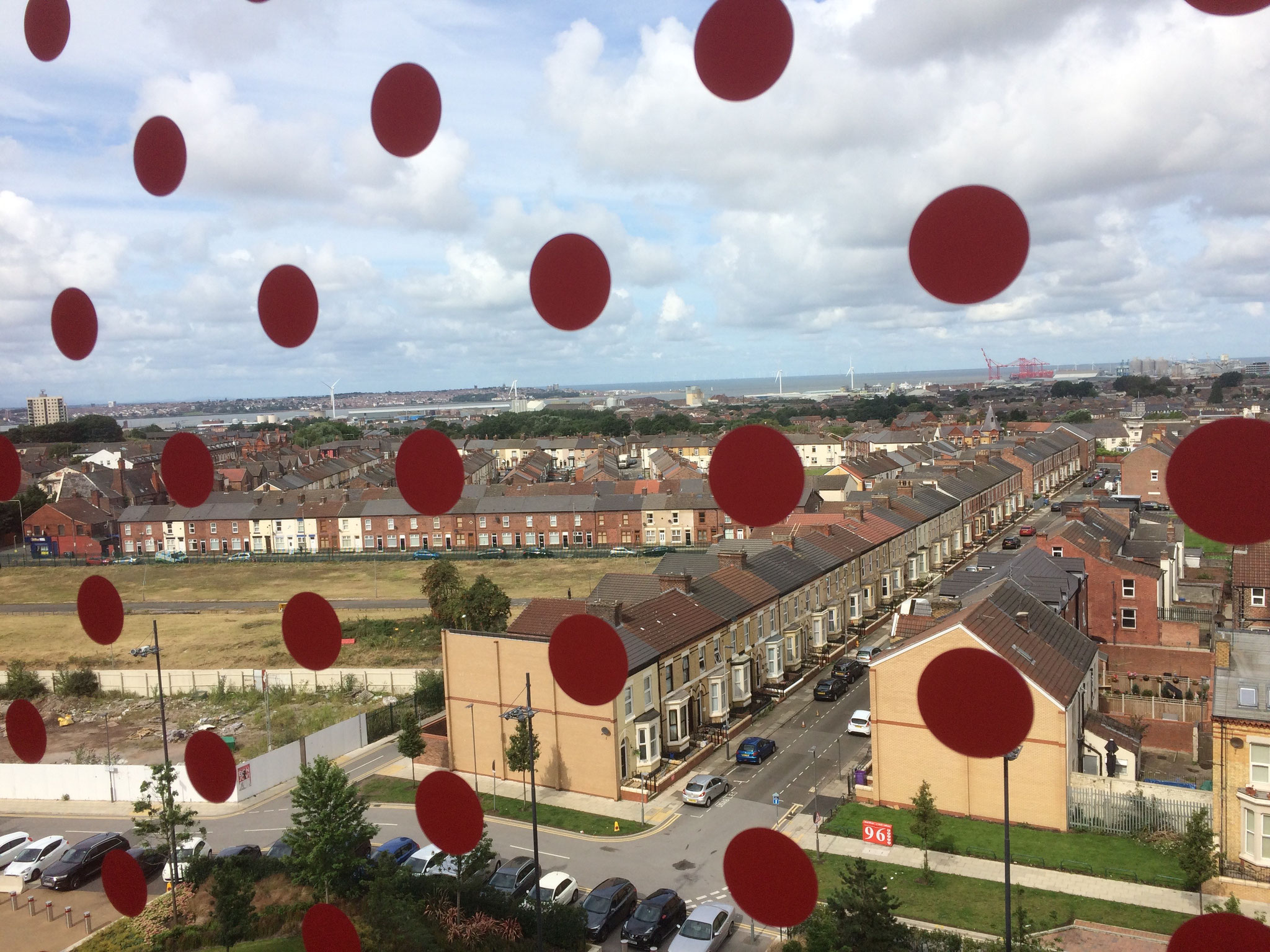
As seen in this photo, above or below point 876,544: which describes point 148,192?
above

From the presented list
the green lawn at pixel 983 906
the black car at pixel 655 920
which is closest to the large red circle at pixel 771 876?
the green lawn at pixel 983 906

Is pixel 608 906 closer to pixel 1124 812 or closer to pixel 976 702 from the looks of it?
pixel 1124 812

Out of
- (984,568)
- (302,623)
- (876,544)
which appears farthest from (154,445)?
(302,623)

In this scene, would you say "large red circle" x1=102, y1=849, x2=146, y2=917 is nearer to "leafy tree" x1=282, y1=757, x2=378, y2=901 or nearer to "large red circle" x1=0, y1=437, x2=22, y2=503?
"large red circle" x1=0, y1=437, x2=22, y2=503

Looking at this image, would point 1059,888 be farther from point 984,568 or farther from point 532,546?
point 532,546

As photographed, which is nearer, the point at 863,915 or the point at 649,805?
the point at 863,915
